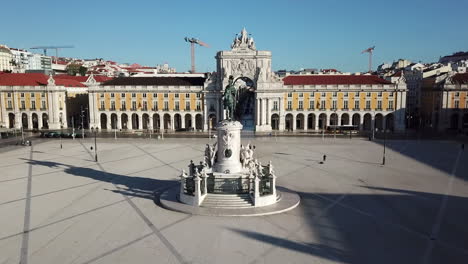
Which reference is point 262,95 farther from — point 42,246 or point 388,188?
point 42,246

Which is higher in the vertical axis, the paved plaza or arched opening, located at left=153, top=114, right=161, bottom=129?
arched opening, located at left=153, top=114, right=161, bottom=129

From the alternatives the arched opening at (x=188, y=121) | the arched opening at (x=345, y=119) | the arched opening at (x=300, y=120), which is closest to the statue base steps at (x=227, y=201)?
the arched opening at (x=188, y=121)

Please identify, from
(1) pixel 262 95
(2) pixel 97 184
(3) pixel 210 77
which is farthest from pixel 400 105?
(2) pixel 97 184

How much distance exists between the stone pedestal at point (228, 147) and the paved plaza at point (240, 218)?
491cm

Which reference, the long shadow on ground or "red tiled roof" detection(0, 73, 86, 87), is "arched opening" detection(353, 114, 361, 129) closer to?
the long shadow on ground

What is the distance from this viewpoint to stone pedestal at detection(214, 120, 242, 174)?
26.6m

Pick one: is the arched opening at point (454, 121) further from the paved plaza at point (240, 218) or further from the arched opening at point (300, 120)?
the paved plaza at point (240, 218)

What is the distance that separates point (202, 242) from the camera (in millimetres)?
19312

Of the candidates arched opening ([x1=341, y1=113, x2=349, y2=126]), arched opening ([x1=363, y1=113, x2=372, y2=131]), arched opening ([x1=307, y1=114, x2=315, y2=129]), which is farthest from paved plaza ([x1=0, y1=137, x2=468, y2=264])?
arched opening ([x1=307, y1=114, x2=315, y2=129])

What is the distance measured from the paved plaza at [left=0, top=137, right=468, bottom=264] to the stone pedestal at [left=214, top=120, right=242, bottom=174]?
491 centimetres

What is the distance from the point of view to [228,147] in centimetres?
2664

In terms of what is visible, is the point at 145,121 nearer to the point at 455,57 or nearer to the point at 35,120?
the point at 35,120

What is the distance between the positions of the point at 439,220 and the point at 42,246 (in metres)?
22.9

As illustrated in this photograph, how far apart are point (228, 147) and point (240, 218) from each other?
19.0 feet
